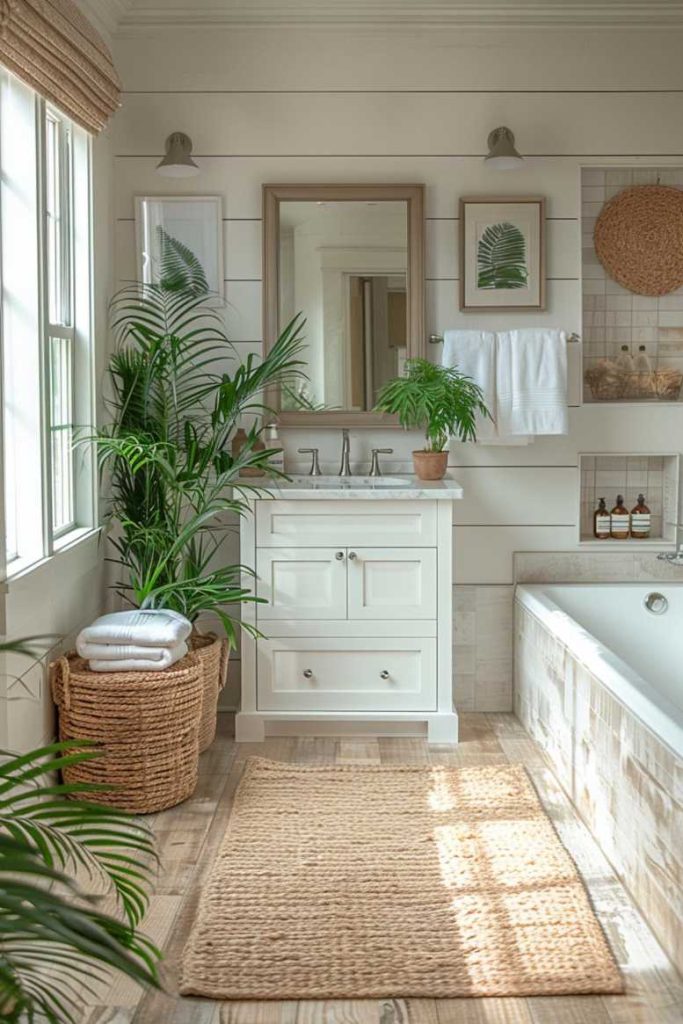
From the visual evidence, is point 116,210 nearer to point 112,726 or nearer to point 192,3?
point 192,3

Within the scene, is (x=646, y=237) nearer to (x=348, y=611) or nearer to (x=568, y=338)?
(x=568, y=338)

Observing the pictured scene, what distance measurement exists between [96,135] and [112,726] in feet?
6.13

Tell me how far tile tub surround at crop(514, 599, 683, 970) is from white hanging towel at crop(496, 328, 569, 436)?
26.7 inches

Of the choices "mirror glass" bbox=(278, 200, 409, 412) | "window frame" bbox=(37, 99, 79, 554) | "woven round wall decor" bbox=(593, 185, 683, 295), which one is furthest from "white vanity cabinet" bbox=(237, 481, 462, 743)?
"woven round wall decor" bbox=(593, 185, 683, 295)

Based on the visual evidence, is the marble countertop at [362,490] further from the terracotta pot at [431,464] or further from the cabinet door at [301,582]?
the cabinet door at [301,582]

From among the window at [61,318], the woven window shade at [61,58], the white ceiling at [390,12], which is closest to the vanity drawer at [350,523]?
the window at [61,318]

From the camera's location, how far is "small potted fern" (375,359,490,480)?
13.4ft

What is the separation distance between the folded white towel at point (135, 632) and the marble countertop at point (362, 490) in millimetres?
618

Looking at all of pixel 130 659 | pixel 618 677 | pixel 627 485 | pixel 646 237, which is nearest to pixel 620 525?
pixel 627 485

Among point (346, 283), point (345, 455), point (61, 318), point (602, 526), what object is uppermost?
point (346, 283)

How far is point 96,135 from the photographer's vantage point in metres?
3.92

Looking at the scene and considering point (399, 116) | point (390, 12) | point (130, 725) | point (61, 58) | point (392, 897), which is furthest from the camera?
point (399, 116)

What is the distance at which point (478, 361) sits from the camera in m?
4.35

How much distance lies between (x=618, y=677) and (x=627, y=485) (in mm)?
1686
